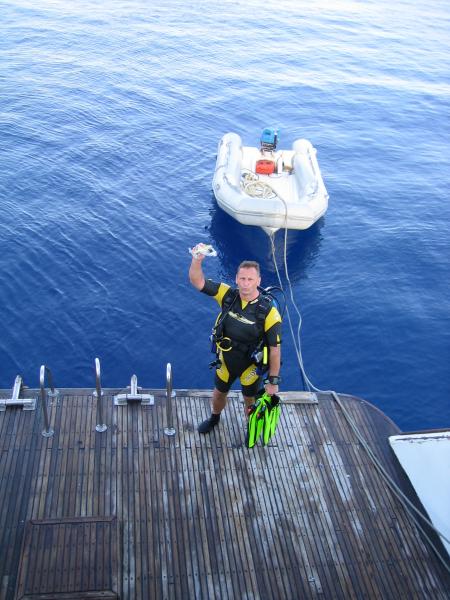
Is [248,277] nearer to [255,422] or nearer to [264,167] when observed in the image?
[255,422]

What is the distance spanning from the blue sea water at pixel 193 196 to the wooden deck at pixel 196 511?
306cm

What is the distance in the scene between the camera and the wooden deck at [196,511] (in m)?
5.66

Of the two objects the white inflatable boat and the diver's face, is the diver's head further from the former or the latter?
the white inflatable boat

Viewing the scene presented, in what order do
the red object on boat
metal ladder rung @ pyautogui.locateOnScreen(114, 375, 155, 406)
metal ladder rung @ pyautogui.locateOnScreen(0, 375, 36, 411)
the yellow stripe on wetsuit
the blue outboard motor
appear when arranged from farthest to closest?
the blue outboard motor
the red object on boat
metal ladder rung @ pyautogui.locateOnScreen(114, 375, 155, 406)
metal ladder rung @ pyautogui.locateOnScreen(0, 375, 36, 411)
the yellow stripe on wetsuit

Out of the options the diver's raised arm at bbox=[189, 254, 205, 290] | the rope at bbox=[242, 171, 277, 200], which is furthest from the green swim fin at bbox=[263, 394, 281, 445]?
the rope at bbox=[242, 171, 277, 200]

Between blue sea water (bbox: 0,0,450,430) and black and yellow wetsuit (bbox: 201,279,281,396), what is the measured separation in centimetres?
419

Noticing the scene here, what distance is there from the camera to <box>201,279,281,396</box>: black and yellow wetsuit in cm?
588

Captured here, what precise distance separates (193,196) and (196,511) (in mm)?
11298

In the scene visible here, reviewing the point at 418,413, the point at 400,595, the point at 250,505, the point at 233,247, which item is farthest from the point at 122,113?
the point at 400,595

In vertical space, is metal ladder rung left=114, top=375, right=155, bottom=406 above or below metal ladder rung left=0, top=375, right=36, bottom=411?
below

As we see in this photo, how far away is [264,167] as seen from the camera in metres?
15.6

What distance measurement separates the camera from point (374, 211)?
1645cm

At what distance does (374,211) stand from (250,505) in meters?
11.9

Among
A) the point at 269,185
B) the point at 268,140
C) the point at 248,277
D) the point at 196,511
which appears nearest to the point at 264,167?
the point at 269,185
